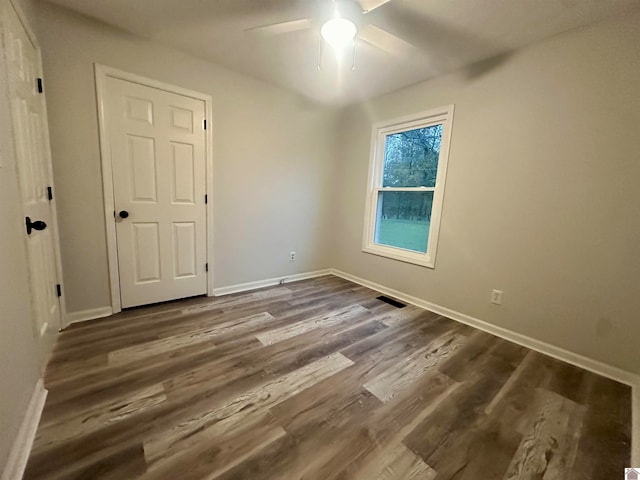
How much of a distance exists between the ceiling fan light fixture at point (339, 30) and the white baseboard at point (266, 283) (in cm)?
256

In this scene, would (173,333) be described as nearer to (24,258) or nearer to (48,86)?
(24,258)

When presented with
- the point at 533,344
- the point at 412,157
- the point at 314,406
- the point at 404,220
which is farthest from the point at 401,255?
the point at 314,406

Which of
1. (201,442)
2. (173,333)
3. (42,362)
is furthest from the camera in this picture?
(173,333)

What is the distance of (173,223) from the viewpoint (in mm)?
2572

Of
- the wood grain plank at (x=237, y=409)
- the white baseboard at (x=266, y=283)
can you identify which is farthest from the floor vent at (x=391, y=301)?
the wood grain plank at (x=237, y=409)

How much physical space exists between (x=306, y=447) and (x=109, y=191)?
7.97 ft

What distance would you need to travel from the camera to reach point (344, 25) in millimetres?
1557

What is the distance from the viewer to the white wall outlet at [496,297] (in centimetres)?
232

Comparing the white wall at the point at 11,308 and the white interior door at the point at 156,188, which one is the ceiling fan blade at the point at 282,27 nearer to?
the white interior door at the point at 156,188

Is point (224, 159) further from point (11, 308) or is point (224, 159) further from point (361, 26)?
point (11, 308)

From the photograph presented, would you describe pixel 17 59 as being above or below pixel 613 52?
below

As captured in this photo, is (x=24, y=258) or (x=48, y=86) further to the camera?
(x=48, y=86)

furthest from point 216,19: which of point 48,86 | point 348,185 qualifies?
point 348,185

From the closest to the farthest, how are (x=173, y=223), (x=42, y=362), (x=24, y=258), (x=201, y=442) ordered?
(x=201, y=442) → (x=24, y=258) → (x=42, y=362) → (x=173, y=223)
